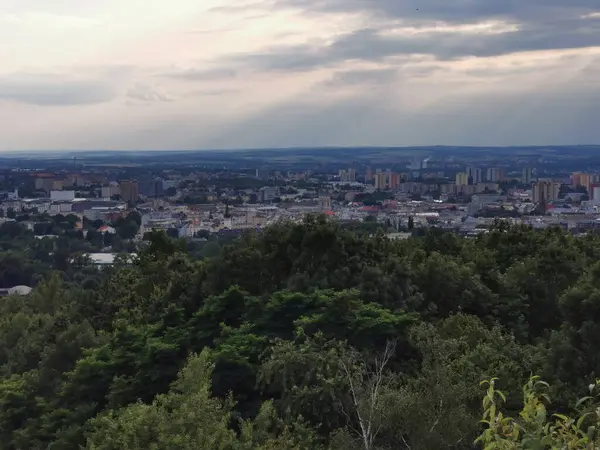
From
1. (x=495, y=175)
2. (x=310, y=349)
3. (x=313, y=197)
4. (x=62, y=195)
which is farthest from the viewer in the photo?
(x=495, y=175)

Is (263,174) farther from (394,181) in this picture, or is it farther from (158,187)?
(394,181)

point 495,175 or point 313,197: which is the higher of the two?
point 495,175

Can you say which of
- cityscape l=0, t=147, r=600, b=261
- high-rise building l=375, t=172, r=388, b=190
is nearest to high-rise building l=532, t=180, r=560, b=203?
cityscape l=0, t=147, r=600, b=261

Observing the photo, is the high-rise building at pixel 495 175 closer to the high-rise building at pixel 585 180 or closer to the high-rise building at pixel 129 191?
the high-rise building at pixel 585 180

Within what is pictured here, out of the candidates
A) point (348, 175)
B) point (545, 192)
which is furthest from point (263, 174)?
point (545, 192)

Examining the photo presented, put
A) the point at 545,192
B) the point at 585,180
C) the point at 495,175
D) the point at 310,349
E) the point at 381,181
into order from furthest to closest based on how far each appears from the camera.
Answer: the point at 495,175
the point at 381,181
the point at 585,180
the point at 545,192
the point at 310,349

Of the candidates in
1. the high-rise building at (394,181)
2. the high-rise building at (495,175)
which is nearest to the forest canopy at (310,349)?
the high-rise building at (394,181)

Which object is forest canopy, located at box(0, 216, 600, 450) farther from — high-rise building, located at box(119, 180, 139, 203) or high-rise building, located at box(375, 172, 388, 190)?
high-rise building, located at box(375, 172, 388, 190)

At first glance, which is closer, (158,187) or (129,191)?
(129,191)
